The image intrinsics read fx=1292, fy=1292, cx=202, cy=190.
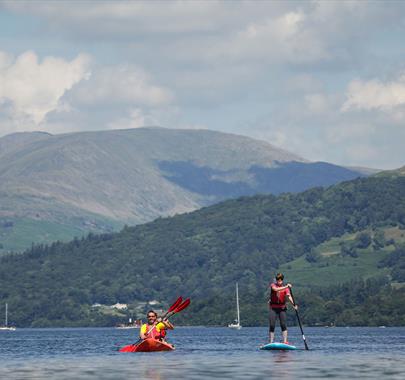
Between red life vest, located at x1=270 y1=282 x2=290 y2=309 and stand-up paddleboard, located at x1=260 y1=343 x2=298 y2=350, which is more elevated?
red life vest, located at x1=270 y1=282 x2=290 y2=309

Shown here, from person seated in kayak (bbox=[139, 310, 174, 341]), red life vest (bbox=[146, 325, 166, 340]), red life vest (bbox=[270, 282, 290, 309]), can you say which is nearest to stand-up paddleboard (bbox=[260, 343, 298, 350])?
red life vest (bbox=[270, 282, 290, 309])

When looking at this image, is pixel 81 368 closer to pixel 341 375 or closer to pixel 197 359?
pixel 197 359

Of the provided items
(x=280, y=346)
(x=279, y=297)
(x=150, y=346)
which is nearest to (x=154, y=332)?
(x=150, y=346)

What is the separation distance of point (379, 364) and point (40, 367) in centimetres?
2334

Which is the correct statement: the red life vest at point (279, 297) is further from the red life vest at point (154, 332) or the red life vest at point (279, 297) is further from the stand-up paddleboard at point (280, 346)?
the red life vest at point (154, 332)

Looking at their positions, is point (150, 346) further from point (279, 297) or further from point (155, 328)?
point (279, 297)

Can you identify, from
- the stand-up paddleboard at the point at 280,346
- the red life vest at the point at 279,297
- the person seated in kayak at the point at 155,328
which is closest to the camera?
the red life vest at the point at 279,297

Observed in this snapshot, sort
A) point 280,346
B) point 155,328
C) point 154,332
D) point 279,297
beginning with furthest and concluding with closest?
1. point 155,328
2. point 154,332
3. point 280,346
4. point 279,297

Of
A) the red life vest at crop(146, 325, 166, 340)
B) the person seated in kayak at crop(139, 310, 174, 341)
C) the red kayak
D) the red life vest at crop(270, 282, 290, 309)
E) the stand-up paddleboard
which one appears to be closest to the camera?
the red life vest at crop(270, 282, 290, 309)

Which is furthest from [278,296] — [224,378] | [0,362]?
[224,378]

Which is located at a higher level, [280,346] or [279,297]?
[279,297]

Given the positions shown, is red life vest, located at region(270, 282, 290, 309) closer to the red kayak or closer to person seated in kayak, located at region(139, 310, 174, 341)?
person seated in kayak, located at region(139, 310, 174, 341)

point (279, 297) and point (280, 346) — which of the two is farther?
point (280, 346)

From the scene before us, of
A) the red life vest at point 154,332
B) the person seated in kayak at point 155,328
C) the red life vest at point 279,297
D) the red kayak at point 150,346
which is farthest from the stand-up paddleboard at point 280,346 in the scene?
the red life vest at point 154,332
